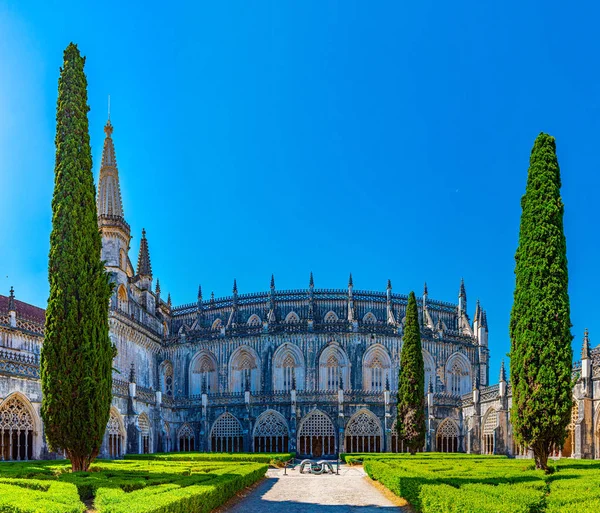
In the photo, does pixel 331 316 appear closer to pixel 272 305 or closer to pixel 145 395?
pixel 272 305

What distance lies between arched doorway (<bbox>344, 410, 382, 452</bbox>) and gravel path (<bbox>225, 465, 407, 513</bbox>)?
65.6 feet

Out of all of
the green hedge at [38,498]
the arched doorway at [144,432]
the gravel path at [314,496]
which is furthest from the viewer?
the arched doorway at [144,432]

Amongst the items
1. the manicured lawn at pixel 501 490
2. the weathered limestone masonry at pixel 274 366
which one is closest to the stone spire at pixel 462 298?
the weathered limestone masonry at pixel 274 366

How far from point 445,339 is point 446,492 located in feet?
150

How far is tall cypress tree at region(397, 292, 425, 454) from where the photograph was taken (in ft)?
132

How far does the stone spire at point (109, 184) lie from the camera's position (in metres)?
51.8

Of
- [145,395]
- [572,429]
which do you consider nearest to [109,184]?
[145,395]

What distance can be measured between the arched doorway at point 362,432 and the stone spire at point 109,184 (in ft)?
79.5

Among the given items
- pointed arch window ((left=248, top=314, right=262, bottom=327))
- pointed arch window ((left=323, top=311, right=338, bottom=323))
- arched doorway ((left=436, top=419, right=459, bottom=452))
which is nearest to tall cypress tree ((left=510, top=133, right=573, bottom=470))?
arched doorway ((left=436, top=419, right=459, bottom=452))

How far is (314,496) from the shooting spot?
2289 cm

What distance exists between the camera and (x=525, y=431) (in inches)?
940

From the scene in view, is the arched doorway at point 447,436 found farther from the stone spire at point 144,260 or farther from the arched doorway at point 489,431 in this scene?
the stone spire at point 144,260

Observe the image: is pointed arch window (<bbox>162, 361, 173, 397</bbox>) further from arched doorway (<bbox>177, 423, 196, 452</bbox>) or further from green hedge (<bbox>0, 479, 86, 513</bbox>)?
green hedge (<bbox>0, 479, 86, 513</bbox>)

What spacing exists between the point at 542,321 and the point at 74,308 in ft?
53.1
